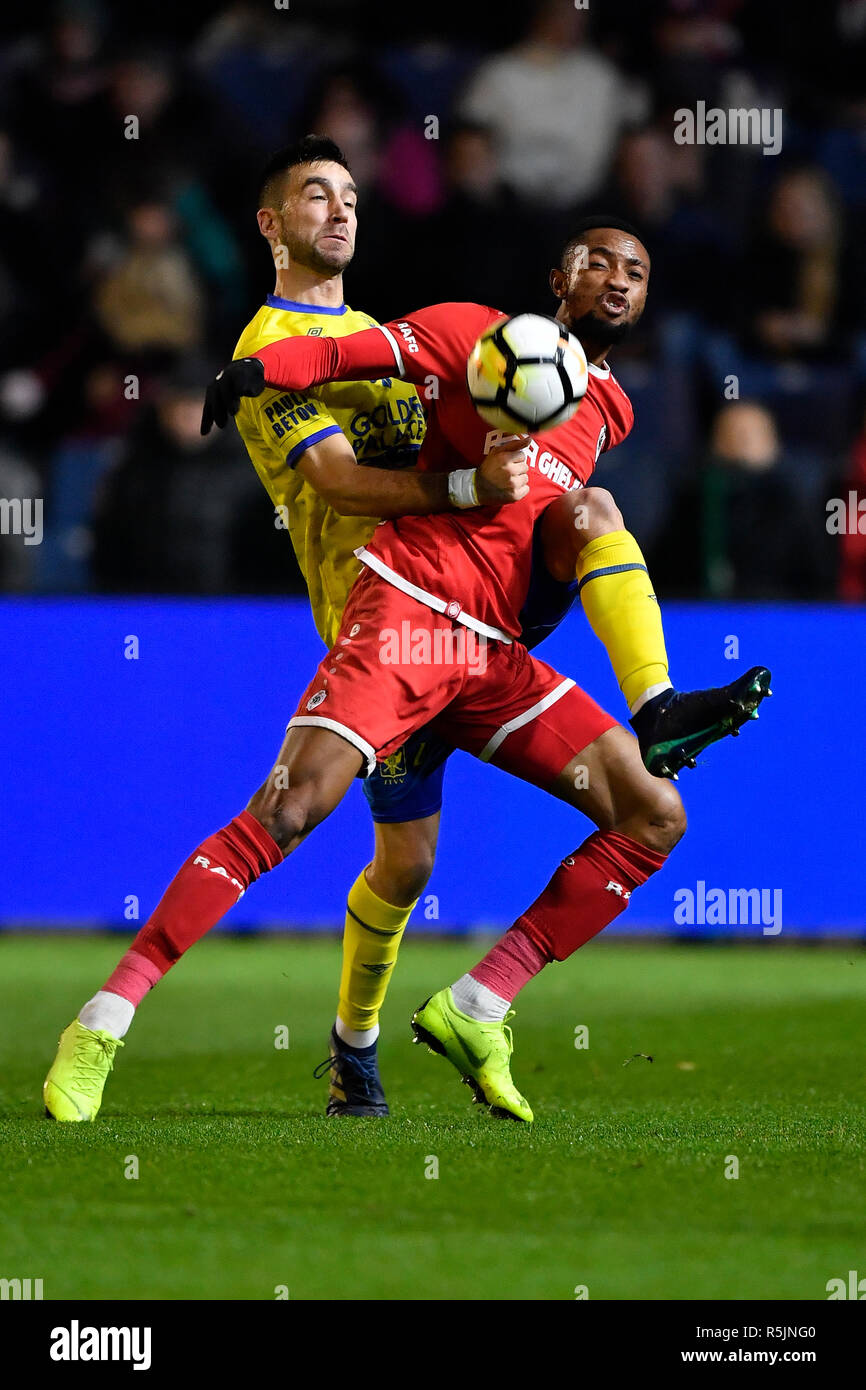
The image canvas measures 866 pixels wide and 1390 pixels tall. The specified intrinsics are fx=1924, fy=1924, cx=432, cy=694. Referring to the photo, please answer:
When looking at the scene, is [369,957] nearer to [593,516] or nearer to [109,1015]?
[109,1015]

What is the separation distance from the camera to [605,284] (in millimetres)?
4773

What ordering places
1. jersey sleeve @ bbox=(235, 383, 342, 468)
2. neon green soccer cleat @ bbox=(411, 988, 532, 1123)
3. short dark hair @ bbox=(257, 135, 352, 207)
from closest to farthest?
1. neon green soccer cleat @ bbox=(411, 988, 532, 1123)
2. jersey sleeve @ bbox=(235, 383, 342, 468)
3. short dark hair @ bbox=(257, 135, 352, 207)

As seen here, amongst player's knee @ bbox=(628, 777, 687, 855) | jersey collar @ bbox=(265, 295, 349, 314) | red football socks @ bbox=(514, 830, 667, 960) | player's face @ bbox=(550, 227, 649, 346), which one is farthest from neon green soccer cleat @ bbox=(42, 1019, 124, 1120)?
player's face @ bbox=(550, 227, 649, 346)

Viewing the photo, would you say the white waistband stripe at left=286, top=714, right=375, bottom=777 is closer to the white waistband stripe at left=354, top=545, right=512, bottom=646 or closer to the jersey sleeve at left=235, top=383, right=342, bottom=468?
the white waistband stripe at left=354, top=545, right=512, bottom=646

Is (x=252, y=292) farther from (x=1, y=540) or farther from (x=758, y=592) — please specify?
(x=758, y=592)

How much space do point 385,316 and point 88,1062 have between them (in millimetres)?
6583

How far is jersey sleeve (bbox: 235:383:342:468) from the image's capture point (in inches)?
187

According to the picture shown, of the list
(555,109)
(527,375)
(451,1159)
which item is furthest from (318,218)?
(555,109)

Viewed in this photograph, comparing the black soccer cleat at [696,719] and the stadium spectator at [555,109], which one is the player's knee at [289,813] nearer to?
the black soccer cleat at [696,719]

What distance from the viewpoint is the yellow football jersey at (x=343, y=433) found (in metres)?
4.97

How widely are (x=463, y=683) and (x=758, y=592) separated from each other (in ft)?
12.6

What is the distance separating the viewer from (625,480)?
9312mm

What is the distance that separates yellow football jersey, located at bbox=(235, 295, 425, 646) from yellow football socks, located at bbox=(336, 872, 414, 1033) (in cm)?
72

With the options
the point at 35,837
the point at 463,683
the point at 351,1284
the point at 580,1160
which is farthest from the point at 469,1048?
the point at 35,837
